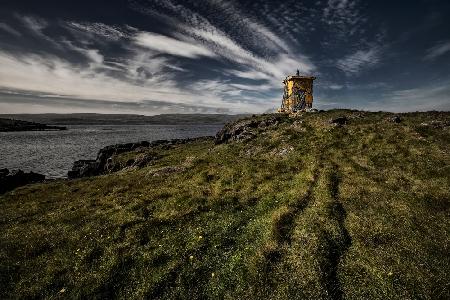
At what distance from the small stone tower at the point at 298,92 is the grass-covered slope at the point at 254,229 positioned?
2286cm

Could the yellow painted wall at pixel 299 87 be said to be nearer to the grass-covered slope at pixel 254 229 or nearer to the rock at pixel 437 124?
the rock at pixel 437 124

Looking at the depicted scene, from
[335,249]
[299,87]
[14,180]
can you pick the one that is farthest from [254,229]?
[299,87]

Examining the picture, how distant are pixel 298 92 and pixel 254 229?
40.4 meters

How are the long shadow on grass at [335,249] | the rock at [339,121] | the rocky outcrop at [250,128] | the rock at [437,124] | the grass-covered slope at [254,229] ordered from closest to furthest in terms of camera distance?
the long shadow on grass at [335,249]
the grass-covered slope at [254,229]
the rock at [437,124]
the rock at [339,121]
the rocky outcrop at [250,128]

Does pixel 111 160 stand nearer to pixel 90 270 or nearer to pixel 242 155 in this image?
pixel 242 155

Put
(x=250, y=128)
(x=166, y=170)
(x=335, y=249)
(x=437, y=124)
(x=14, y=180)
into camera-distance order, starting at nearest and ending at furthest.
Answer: (x=335, y=249) < (x=166, y=170) < (x=437, y=124) < (x=14, y=180) < (x=250, y=128)

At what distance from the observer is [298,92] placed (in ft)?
177

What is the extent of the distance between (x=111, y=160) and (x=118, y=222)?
35131 mm

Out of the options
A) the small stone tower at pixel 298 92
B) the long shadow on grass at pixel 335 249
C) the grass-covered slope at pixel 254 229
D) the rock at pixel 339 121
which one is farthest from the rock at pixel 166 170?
the small stone tower at pixel 298 92

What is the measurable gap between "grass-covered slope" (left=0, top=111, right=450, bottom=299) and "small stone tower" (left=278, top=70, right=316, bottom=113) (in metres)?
22.9

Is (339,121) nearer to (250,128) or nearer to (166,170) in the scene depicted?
(250,128)

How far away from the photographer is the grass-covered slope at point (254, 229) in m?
13.5

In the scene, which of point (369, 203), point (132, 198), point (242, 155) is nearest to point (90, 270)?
point (132, 198)

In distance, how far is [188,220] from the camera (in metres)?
19.8
